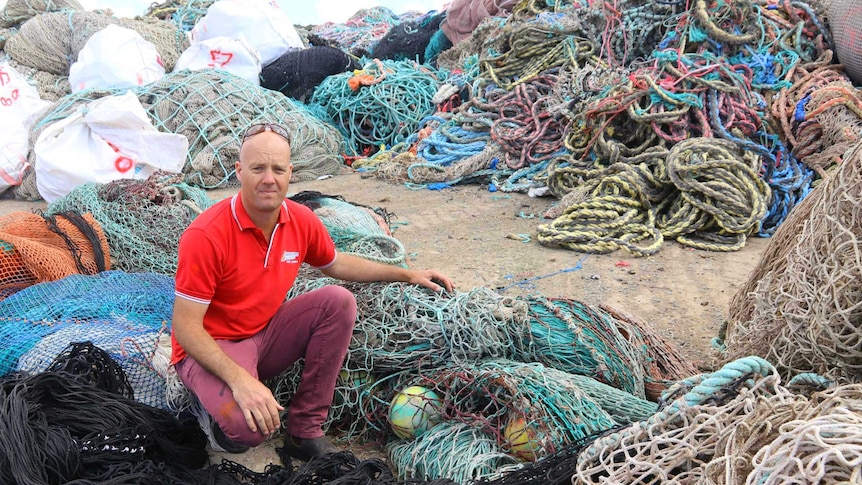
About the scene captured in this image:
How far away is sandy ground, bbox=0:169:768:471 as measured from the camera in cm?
375

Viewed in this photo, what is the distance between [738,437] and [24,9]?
12651 mm

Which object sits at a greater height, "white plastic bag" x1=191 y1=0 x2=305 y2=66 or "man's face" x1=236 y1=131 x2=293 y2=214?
"man's face" x1=236 y1=131 x2=293 y2=214

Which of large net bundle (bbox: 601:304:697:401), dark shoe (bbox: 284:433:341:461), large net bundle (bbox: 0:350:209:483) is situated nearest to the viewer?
A: large net bundle (bbox: 0:350:209:483)

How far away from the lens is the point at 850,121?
5.48 metres

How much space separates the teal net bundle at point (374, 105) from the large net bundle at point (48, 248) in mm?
5058

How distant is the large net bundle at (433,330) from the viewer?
279cm

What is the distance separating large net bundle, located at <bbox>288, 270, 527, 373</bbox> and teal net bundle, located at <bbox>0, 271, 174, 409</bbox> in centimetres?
89

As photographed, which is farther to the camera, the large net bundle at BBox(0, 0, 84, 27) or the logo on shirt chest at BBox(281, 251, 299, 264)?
the large net bundle at BBox(0, 0, 84, 27)

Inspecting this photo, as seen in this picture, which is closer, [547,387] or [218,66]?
[547,387]

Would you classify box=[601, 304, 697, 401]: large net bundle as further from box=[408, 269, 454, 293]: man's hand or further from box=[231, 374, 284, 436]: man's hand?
box=[231, 374, 284, 436]: man's hand

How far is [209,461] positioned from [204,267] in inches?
33.1

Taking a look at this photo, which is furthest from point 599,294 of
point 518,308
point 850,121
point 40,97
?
point 40,97

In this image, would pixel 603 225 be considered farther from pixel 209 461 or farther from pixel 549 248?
pixel 209 461

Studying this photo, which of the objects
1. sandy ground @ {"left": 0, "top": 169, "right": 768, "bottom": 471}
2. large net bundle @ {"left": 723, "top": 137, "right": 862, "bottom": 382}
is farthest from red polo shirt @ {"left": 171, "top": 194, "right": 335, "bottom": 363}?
large net bundle @ {"left": 723, "top": 137, "right": 862, "bottom": 382}
